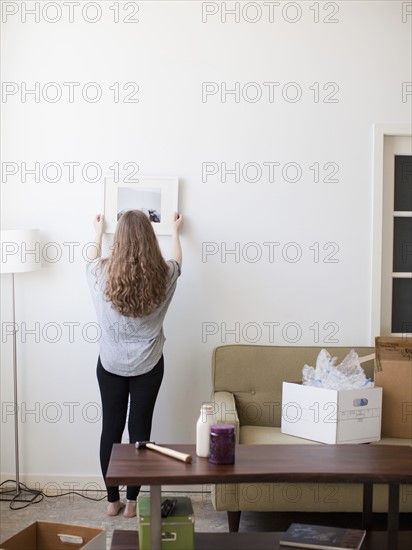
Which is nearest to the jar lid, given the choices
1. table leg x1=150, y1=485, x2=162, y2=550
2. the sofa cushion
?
table leg x1=150, y1=485, x2=162, y2=550

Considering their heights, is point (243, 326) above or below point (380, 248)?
below

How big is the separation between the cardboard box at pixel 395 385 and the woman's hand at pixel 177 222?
4.00ft

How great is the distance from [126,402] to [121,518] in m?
0.58

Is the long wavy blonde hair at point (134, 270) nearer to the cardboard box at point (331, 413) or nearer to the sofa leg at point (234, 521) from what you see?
the cardboard box at point (331, 413)

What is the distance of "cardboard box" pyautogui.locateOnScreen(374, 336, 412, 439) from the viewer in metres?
3.63

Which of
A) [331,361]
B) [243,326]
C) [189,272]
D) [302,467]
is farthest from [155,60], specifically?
[302,467]

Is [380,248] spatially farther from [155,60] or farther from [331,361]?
[155,60]

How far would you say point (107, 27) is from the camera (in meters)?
3.95

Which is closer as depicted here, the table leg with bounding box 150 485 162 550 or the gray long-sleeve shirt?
the table leg with bounding box 150 485 162 550

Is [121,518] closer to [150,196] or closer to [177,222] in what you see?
[177,222]

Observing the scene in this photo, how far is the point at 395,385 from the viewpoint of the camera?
3668mm

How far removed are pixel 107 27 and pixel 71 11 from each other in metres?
Answer: 0.21

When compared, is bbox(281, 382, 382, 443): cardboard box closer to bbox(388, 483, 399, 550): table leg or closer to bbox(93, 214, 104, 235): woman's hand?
bbox(388, 483, 399, 550): table leg

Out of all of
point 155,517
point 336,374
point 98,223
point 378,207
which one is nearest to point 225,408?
point 336,374
